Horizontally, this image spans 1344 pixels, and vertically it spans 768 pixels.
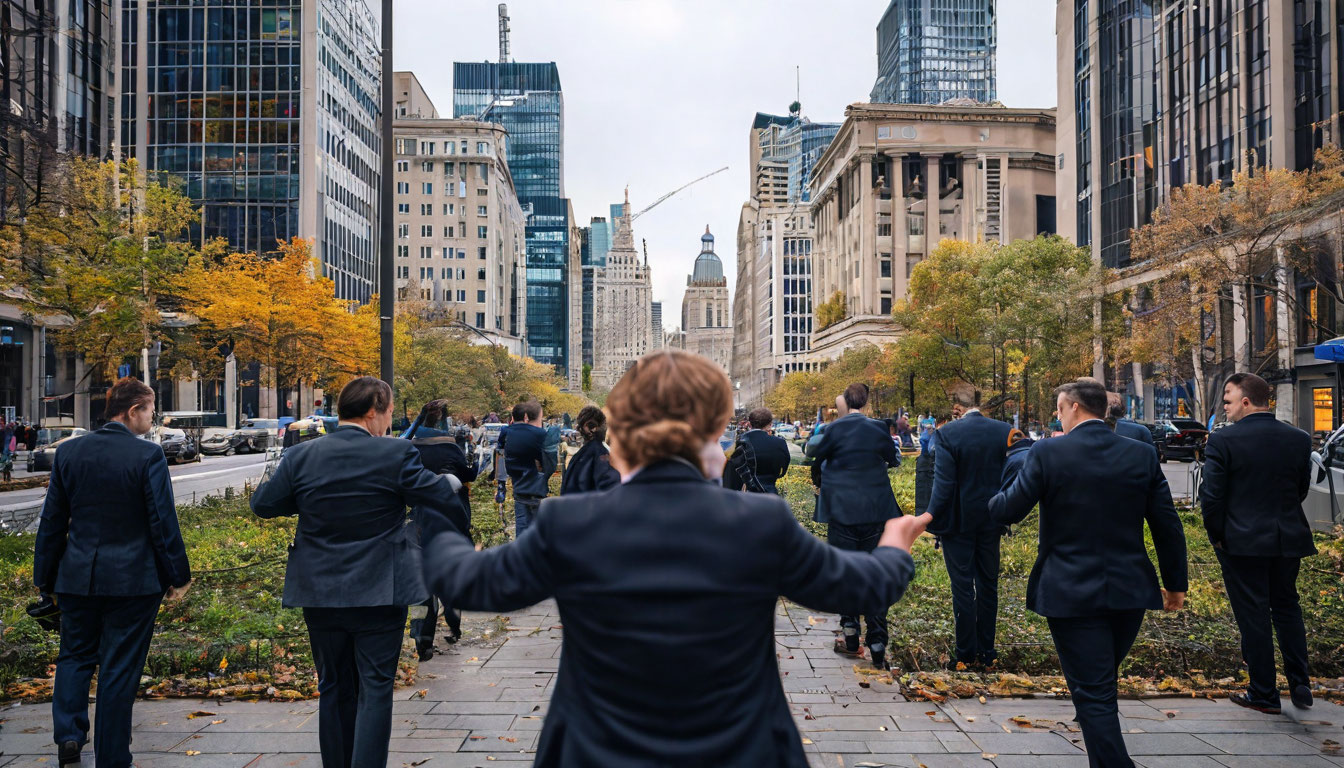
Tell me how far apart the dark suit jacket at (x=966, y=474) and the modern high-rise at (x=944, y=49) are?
7227 inches

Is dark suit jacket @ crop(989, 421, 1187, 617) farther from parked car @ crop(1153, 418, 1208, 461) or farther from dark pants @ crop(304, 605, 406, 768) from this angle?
parked car @ crop(1153, 418, 1208, 461)

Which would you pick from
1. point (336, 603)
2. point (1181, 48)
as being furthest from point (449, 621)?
point (1181, 48)

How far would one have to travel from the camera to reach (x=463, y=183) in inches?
4444

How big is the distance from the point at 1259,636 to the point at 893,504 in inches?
97.9

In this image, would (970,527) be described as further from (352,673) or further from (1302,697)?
(352,673)

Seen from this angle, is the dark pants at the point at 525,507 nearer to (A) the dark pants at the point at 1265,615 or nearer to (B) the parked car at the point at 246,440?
(A) the dark pants at the point at 1265,615

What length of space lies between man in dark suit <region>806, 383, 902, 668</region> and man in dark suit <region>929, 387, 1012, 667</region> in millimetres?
553

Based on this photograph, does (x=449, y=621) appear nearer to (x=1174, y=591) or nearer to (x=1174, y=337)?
(x=1174, y=591)

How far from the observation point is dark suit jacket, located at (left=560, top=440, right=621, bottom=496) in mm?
6500

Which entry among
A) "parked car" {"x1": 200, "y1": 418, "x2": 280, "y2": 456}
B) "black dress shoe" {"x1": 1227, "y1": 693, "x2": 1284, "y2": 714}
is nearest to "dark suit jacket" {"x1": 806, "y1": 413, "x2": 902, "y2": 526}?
"black dress shoe" {"x1": 1227, "y1": 693, "x2": 1284, "y2": 714}

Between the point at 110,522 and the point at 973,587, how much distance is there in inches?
215

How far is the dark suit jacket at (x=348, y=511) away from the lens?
13.5ft

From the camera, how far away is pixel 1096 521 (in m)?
4.44

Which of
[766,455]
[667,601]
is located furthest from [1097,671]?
[766,455]
